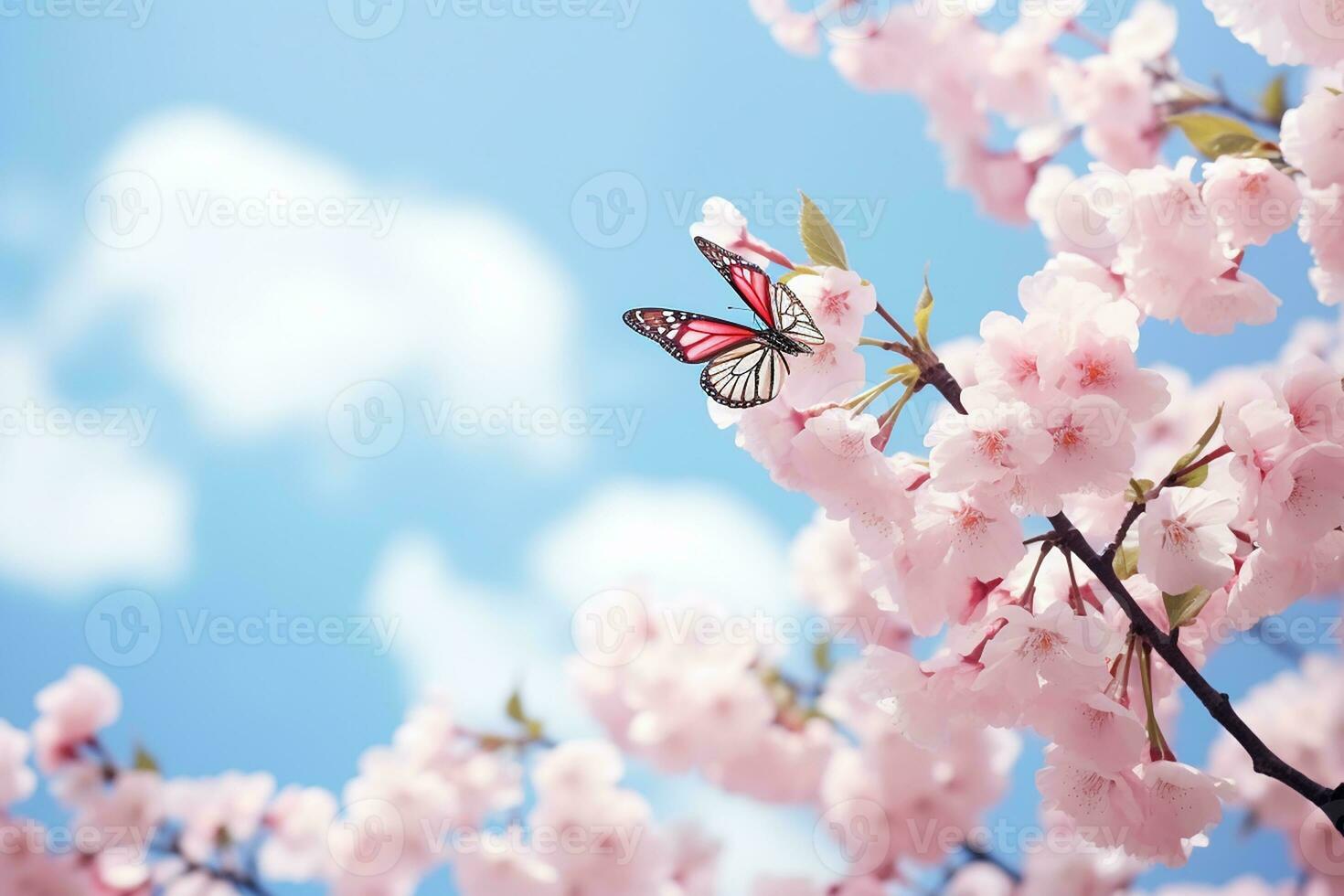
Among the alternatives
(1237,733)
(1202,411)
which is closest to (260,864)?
(1237,733)

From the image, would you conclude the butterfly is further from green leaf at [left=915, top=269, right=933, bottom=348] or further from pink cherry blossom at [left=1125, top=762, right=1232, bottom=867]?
pink cherry blossom at [left=1125, top=762, right=1232, bottom=867]

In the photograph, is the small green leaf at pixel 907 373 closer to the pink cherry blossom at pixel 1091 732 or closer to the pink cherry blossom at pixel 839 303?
the pink cherry blossom at pixel 839 303

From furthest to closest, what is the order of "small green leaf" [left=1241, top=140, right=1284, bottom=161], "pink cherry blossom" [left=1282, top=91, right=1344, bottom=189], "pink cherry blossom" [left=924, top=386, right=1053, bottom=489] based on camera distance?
1. "small green leaf" [left=1241, top=140, right=1284, bottom=161]
2. "pink cherry blossom" [left=1282, top=91, right=1344, bottom=189]
3. "pink cherry blossom" [left=924, top=386, right=1053, bottom=489]

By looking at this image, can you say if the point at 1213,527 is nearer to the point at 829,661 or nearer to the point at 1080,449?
the point at 1080,449

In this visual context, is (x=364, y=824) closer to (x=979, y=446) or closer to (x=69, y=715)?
(x=69, y=715)

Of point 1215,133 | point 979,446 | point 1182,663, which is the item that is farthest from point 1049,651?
point 1215,133

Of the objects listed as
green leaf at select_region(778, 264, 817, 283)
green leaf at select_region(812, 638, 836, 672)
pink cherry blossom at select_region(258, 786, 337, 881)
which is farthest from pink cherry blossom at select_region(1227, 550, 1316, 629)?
pink cherry blossom at select_region(258, 786, 337, 881)

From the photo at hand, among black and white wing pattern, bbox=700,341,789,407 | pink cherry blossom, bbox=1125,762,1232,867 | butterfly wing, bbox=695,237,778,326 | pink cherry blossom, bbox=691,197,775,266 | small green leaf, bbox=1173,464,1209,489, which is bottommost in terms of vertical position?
pink cherry blossom, bbox=1125,762,1232,867
